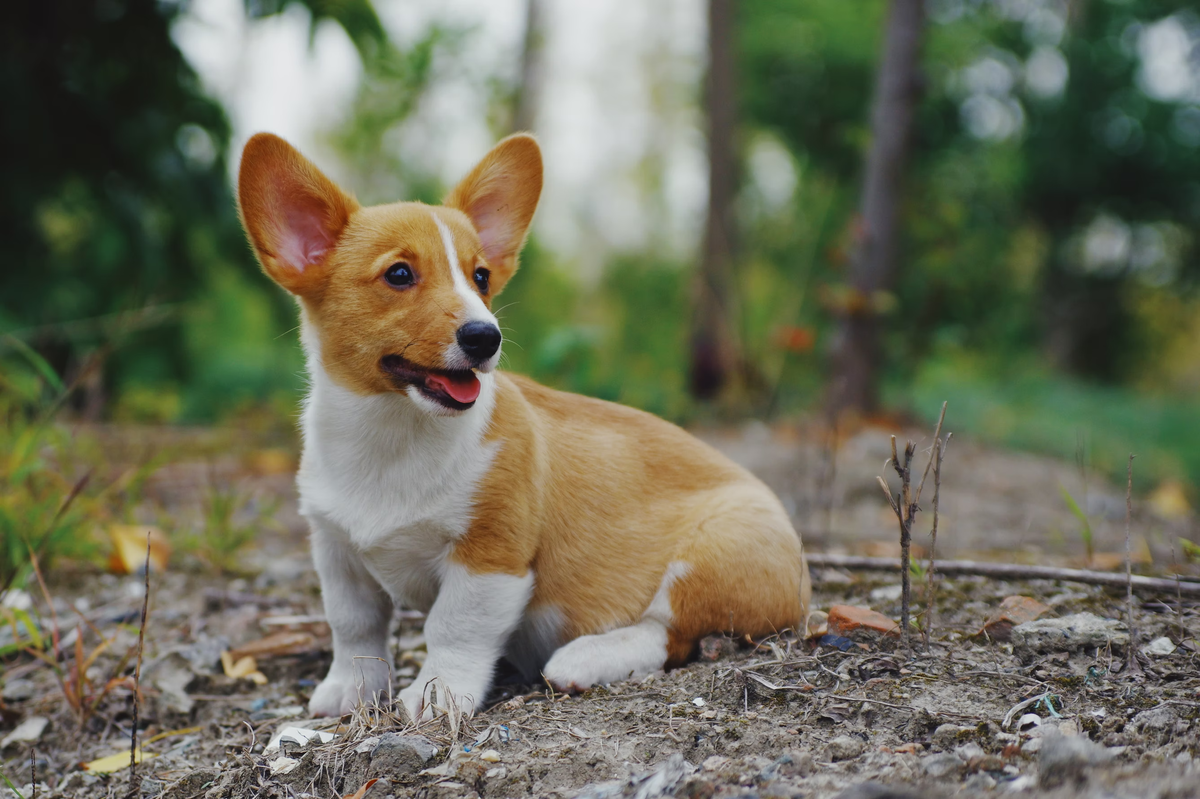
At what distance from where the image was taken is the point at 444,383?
235cm

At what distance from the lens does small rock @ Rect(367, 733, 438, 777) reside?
6.95 feet

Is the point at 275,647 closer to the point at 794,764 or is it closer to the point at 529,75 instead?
the point at 794,764

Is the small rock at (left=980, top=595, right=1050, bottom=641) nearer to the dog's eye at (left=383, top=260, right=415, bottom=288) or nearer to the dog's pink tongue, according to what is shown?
the dog's pink tongue

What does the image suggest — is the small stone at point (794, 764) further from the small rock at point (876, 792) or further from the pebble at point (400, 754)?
the pebble at point (400, 754)

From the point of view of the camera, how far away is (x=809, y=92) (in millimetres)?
Answer: 16469

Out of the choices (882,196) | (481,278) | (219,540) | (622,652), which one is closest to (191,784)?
(622,652)

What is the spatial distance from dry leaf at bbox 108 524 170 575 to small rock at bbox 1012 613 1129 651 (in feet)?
10.7

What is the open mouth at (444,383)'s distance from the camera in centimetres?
234

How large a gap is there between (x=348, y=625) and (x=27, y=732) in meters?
1.05

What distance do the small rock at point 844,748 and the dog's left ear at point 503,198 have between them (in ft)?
5.29

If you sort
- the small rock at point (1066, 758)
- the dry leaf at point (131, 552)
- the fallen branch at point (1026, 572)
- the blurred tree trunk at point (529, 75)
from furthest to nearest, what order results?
the blurred tree trunk at point (529, 75)
the dry leaf at point (131, 552)
the fallen branch at point (1026, 572)
the small rock at point (1066, 758)

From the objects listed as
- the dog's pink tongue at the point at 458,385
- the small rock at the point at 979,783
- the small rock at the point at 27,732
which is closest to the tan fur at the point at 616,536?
the dog's pink tongue at the point at 458,385

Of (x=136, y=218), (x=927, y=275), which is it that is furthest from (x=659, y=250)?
(x=136, y=218)

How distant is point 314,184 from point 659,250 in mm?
15387
